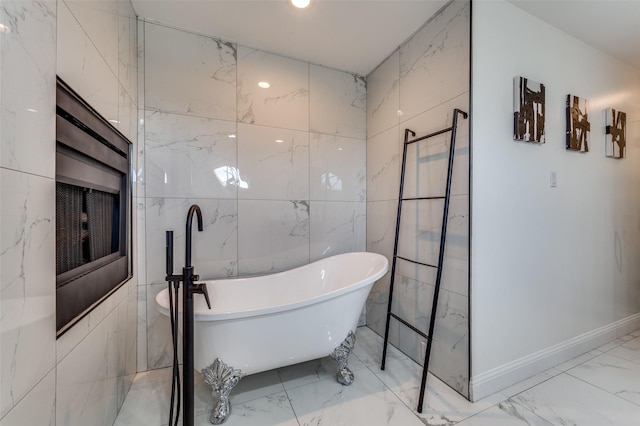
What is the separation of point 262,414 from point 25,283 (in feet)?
4.21

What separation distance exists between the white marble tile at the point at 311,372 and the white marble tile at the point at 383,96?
192cm

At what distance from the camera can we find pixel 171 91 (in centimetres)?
191

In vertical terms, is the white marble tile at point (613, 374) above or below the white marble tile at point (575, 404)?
above

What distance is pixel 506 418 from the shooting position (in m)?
1.40

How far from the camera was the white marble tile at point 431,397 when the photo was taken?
144 centimetres

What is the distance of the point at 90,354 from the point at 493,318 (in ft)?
6.85

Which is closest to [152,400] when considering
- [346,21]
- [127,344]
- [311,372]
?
[127,344]

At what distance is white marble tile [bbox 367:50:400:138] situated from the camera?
7.20ft

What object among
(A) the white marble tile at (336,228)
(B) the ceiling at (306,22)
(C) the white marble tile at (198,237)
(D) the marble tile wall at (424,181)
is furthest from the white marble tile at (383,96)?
(C) the white marble tile at (198,237)

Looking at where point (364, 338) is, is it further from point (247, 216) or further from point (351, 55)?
point (351, 55)

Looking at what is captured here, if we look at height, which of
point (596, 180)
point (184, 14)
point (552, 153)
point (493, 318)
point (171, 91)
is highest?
point (184, 14)

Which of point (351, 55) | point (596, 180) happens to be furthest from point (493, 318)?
point (351, 55)

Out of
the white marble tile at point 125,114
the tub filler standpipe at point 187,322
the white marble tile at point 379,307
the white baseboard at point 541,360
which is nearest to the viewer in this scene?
the tub filler standpipe at point 187,322

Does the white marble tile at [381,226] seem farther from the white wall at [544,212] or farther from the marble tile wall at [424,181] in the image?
the white wall at [544,212]
